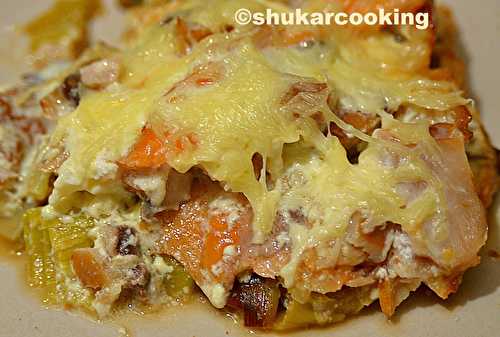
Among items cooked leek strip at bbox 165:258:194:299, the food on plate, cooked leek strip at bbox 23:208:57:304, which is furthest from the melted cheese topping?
cooked leek strip at bbox 165:258:194:299

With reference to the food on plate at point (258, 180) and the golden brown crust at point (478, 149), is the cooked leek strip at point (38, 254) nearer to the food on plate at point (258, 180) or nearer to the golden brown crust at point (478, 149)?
the food on plate at point (258, 180)

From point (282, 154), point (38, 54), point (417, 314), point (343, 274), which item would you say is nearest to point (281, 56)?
point (282, 154)

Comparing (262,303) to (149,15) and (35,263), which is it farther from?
(149,15)

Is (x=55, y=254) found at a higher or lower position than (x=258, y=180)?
lower

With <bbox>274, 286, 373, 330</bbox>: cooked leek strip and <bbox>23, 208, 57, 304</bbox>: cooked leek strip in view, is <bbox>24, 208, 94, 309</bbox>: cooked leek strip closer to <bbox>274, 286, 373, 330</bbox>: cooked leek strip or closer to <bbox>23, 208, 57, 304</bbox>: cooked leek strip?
<bbox>23, 208, 57, 304</bbox>: cooked leek strip

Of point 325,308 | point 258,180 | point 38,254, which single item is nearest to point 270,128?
point 258,180

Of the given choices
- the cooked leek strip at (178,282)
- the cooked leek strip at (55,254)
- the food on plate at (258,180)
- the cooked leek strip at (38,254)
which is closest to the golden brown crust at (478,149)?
the food on plate at (258,180)

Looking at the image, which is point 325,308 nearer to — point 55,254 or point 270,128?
point 270,128
